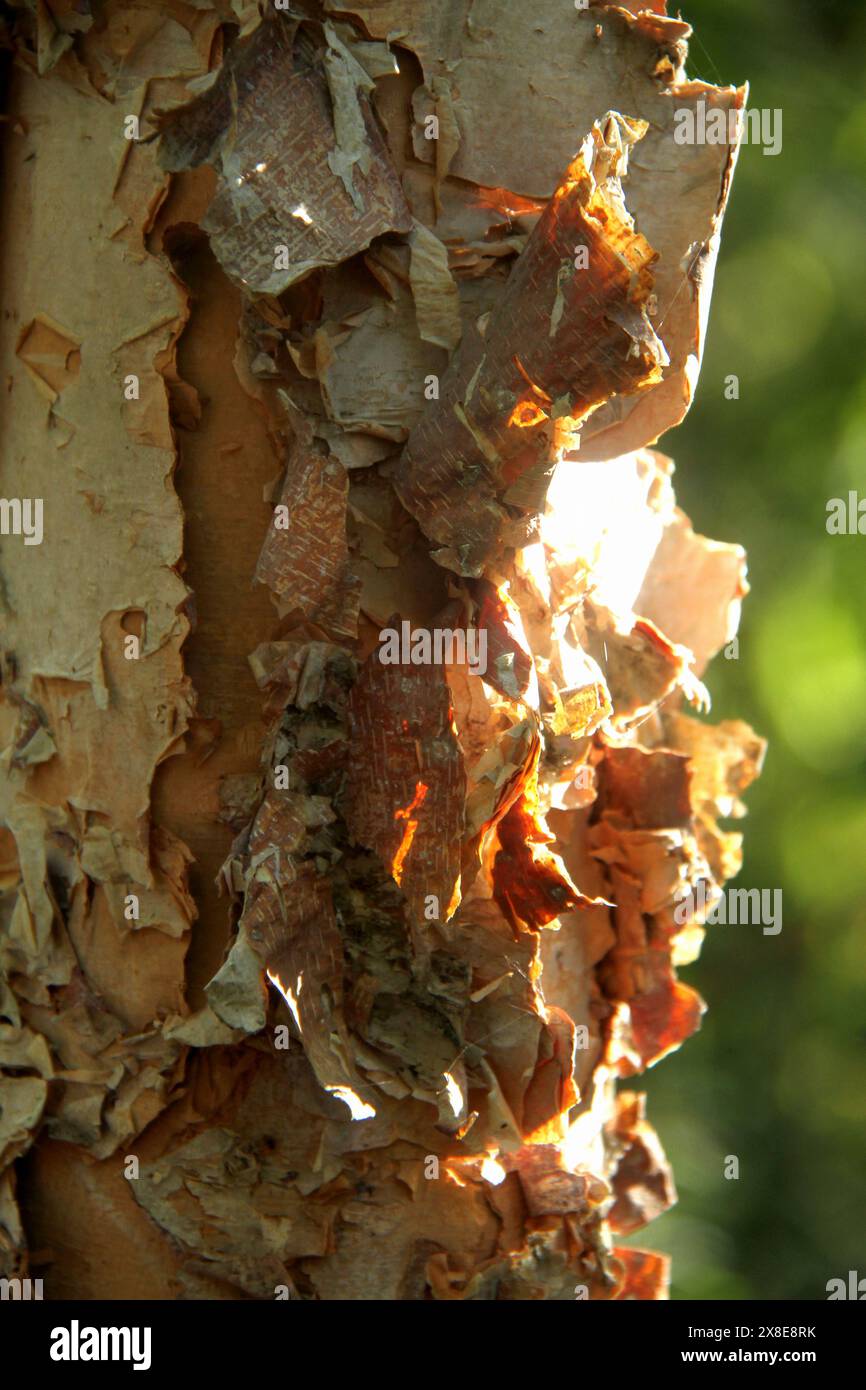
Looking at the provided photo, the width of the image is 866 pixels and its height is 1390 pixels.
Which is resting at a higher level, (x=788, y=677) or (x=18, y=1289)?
(x=788, y=677)

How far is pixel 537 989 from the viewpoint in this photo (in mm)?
761

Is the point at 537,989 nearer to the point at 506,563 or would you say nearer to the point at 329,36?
the point at 506,563

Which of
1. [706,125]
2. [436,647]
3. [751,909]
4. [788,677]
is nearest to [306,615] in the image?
[436,647]

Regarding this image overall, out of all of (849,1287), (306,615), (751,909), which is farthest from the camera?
(751,909)

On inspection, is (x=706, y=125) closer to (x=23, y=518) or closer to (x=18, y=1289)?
(x=23, y=518)

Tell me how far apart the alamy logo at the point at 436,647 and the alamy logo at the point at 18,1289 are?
41 cm

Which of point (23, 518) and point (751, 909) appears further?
point (751, 909)

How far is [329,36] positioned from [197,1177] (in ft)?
1.93

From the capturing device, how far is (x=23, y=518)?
77cm

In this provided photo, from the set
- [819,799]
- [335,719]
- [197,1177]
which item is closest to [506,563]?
[335,719]

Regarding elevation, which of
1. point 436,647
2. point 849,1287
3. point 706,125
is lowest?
point 849,1287

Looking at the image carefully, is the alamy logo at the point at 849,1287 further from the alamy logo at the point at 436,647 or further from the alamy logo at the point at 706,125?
the alamy logo at the point at 706,125

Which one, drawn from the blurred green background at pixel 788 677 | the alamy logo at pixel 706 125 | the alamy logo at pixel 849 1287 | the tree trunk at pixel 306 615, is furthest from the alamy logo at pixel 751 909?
the alamy logo at pixel 706 125
